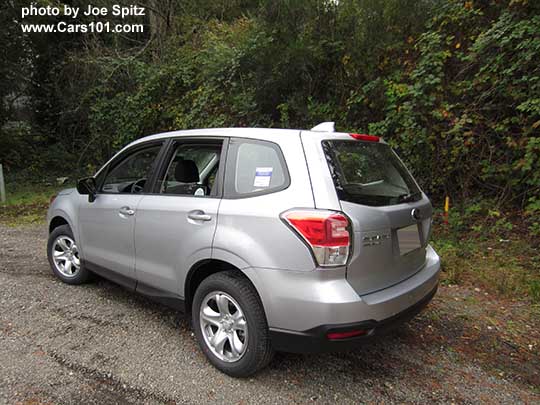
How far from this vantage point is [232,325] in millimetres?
2553

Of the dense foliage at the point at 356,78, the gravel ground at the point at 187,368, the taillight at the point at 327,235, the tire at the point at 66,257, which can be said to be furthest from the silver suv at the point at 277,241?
the dense foliage at the point at 356,78

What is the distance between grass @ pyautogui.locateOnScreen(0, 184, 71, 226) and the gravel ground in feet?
15.6

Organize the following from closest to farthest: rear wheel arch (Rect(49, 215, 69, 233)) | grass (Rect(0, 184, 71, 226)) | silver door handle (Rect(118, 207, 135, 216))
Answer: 1. silver door handle (Rect(118, 207, 135, 216))
2. rear wheel arch (Rect(49, 215, 69, 233))
3. grass (Rect(0, 184, 71, 226))

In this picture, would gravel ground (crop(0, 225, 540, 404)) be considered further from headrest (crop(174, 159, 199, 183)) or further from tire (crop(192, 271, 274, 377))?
headrest (crop(174, 159, 199, 183))

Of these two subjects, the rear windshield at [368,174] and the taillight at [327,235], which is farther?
the rear windshield at [368,174]

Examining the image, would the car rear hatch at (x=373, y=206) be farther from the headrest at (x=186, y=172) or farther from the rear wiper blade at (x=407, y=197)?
the headrest at (x=186, y=172)

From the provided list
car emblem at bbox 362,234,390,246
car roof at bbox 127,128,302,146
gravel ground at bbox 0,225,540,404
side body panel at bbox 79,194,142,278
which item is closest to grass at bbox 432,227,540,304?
gravel ground at bbox 0,225,540,404

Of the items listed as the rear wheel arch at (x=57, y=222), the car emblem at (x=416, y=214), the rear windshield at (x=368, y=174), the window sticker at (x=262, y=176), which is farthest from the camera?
the rear wheel arch at (x=57, y=222)

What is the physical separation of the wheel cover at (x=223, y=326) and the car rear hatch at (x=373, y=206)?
0.84 m

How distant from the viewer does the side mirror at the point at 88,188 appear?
3660 millimetres

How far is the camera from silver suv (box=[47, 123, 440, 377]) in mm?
2172

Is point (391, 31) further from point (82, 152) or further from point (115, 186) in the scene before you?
point (82, 152)

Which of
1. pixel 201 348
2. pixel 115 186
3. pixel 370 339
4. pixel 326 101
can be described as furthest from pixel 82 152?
pixel 370 339

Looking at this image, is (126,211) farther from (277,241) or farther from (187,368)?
(277,241)
